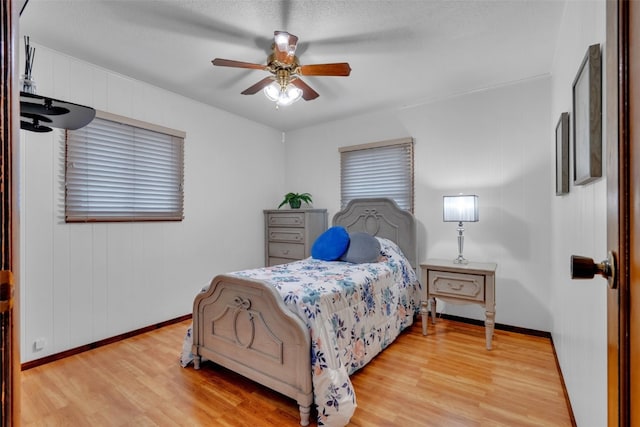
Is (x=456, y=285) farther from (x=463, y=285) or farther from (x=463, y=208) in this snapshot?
(x=463, y=208)

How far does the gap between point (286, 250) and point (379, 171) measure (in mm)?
1582

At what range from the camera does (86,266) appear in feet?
8.70

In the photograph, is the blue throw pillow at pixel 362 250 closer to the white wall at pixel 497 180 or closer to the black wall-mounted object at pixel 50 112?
the white wall at pixel 497 180

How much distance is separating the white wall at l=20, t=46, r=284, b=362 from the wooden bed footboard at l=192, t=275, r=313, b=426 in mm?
1103

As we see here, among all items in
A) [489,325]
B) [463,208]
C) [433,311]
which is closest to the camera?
[489,325]

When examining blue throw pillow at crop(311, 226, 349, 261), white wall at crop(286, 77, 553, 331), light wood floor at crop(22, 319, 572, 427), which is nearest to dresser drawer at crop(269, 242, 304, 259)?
blue throw pillow at crop(311, 226, 349, 261)

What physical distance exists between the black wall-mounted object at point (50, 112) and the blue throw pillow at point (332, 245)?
2.14m

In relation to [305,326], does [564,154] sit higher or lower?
higher

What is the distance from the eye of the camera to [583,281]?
1414 millimetres

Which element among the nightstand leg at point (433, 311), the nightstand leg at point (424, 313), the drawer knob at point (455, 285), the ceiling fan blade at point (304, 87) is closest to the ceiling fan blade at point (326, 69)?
the ceiling fan blade at point (304, 87)

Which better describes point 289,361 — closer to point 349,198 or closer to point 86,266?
point 86,266

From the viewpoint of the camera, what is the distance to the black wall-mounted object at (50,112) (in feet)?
4.67

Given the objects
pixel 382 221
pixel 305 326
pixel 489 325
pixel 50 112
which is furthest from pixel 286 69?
pixel 489 325

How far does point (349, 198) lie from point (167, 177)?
214 cm
